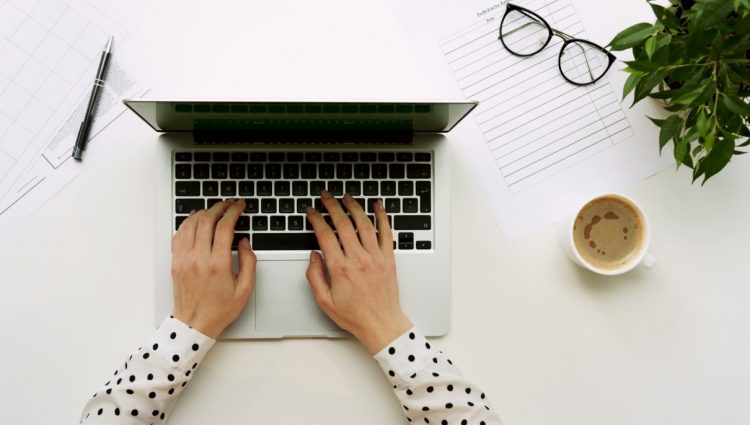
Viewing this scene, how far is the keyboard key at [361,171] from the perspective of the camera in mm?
729

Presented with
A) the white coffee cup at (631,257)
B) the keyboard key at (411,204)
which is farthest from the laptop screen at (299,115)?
the white coffee cup at (631,257)

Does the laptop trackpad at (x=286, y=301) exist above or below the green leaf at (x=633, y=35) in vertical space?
below

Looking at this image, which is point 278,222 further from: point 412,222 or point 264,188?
point 412,222

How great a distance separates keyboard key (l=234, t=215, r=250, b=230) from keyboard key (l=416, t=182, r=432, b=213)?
0.25 m

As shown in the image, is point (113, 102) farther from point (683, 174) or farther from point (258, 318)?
point (683, 174)

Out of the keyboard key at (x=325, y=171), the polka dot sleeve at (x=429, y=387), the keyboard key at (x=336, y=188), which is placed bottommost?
the polka dot sleeve at (x=429, y=387)

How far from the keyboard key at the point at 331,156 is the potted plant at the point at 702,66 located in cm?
40

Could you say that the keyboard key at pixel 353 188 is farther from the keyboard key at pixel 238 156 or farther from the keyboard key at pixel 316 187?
the keyboard key at pixel 238 156

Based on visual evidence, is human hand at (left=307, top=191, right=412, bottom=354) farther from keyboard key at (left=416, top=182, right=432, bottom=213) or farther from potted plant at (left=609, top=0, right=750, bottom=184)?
potted plant at (left=609, top=0, right=750, bottom=184)

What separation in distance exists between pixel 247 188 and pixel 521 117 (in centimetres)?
44

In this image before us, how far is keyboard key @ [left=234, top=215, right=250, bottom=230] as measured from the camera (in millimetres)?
719

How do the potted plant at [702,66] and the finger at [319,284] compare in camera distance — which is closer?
the potted plant at [702,66]

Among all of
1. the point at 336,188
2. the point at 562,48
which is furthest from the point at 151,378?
the point at 562,48

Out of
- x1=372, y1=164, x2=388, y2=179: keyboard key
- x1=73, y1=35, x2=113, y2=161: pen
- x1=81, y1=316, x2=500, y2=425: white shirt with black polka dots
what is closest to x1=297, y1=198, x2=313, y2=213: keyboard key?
x1=372, y1=164, x2=388, y2=179: keyboard key
